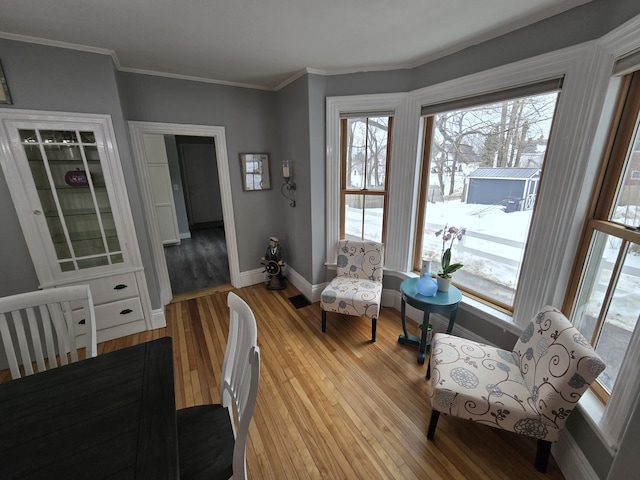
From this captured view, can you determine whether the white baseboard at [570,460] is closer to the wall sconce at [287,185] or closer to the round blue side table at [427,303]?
the round blue side table at [427,303]

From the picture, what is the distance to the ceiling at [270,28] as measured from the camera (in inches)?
56.8

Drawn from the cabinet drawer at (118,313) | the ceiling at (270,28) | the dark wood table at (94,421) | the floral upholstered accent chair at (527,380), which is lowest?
the cabinet drawer at (118,313)

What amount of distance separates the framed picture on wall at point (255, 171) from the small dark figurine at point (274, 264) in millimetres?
713

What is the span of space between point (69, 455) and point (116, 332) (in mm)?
2005

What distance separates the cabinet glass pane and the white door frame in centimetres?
43

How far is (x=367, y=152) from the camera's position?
105 inches

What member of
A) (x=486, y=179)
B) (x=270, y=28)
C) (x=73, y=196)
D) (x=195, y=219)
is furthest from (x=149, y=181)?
(x=195, y=219)

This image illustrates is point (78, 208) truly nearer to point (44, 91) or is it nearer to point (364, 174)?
point (44, 91)

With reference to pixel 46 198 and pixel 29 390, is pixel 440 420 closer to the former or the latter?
pixel 29 390

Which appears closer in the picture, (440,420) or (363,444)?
(363,444)

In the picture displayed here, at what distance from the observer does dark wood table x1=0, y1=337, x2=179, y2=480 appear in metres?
0.77

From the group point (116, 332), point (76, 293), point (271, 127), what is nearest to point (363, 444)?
point (76, 293)

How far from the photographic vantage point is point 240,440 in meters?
0.94

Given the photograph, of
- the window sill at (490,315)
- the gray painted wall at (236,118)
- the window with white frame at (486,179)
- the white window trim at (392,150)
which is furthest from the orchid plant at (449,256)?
the gray painted wall at (236,118)
